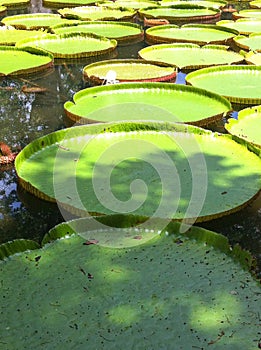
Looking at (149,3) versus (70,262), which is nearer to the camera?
(70,262)

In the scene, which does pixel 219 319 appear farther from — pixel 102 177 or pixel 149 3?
pixel 149 3

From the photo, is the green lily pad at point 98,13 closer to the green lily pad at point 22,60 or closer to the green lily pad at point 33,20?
the green lily pad at point 33,20

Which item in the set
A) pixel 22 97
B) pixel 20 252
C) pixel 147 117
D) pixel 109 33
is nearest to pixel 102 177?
pixel 20 252

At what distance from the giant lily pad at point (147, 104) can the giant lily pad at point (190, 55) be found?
82 centimetres

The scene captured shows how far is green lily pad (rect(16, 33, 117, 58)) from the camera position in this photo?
5.00 metres

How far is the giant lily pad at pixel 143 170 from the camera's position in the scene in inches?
89.3

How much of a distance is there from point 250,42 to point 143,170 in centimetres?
333

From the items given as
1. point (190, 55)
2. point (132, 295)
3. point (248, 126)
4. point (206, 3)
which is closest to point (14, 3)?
point (206, 3)

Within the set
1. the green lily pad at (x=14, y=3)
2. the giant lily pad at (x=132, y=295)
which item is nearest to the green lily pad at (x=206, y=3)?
the green lily pad at (x=14, y=3)

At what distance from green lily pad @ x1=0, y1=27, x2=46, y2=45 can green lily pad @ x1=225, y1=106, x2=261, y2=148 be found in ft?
9.95

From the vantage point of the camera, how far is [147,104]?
355 cm

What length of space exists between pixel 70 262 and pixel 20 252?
202 mm

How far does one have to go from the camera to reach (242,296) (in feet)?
5.50

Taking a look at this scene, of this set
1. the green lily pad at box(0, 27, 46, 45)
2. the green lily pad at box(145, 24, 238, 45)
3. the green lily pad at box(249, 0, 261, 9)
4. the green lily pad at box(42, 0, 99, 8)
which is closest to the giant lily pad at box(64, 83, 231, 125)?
the green lily pad at box(145, 24, 238, 45)
